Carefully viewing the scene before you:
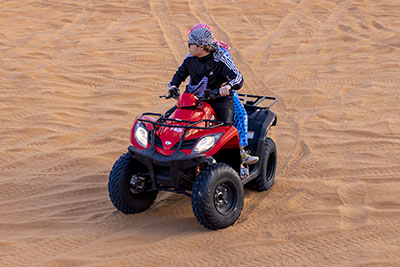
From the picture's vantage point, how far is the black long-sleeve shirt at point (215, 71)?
19.3 feet

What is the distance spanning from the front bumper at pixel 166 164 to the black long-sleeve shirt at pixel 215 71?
0.97 m

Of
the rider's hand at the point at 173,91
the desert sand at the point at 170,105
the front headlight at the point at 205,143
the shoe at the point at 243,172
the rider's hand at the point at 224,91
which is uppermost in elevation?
the rider's hand at the point at 224,91

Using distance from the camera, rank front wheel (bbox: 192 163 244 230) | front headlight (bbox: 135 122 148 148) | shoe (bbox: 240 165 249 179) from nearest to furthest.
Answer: front wheel (bbox: 192 163 244 230) < front headlight (bbox: 135 122 148 148) < shoe (bbox: 240 165 249 179)

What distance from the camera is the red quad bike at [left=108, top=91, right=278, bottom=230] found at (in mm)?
5250

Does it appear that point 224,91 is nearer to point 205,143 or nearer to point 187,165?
point 205,143

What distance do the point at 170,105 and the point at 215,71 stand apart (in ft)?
12.2

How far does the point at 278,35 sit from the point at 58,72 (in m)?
5.28

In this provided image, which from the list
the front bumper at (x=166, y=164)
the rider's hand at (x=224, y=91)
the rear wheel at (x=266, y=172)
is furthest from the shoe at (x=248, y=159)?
the front bumper at (x=166, y=164)

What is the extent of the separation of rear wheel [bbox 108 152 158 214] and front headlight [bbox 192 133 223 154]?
73 cm

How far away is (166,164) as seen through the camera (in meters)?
5.31

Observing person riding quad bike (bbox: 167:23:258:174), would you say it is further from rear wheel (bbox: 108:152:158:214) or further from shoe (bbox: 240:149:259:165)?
rear wheel (bbox: 108:152:158:214)

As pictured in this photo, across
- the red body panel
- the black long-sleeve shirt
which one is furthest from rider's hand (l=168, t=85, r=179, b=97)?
the red body panel

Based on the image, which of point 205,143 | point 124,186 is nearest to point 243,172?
point 205,143

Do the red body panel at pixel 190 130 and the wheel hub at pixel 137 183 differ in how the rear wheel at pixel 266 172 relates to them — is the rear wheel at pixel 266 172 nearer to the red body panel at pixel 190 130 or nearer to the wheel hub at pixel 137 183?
the red body panel at pixel 190 130
